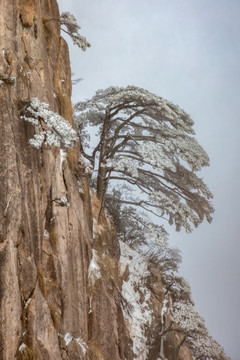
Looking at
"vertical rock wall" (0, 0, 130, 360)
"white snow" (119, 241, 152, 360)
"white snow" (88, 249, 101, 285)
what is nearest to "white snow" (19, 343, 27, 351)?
"vertical rock wall" (0, 0, 130, 360)

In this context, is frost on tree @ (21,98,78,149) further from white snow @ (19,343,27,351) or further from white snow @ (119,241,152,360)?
white snow @ (119,241,152,360)

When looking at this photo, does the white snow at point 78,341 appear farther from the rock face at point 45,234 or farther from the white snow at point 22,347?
the white snow at point 22,347

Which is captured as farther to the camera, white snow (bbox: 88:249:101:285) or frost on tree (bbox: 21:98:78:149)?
white snow (bbox: 88:249:101:285)

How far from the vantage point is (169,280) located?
16016mm

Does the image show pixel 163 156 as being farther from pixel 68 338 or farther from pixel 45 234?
pixel 68 338

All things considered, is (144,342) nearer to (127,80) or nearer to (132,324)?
(132,324)

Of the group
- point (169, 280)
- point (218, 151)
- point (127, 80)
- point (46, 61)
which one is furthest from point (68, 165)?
point (127, 80)

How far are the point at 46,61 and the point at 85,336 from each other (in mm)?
7835

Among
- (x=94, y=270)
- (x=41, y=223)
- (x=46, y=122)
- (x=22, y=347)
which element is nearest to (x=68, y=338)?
(x=22, y=347)

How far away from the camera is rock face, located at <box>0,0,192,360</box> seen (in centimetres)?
730

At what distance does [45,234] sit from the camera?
9.22 m

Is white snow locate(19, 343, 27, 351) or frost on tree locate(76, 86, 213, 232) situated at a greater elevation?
frost on tree locate(76, 86, 213, 232)

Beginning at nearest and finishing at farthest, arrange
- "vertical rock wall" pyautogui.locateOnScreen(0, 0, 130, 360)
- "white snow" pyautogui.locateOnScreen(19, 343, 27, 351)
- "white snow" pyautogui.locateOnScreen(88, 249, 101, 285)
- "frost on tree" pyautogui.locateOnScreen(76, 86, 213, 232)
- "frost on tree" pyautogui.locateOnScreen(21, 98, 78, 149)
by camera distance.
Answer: "white snow" pyautogui.locateOnScreen(19, 343, 27, 351), "vertical rock wall" pyautogui.locateOnScreen(0, 0, 130, 360), "frost on tree" pyautogui.locateOnScreen(21, 98, 78, 149), "white snow" pyautogui.locateOnScreen(88, 249, 101, 285), "frost on tree" pyautogui.locateOnScreen(76, 86, 213, 232)

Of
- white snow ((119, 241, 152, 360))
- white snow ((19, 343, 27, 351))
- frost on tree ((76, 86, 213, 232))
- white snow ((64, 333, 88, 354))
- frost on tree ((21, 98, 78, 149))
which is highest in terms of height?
frost on tree ((76, 86, 213, 232))
